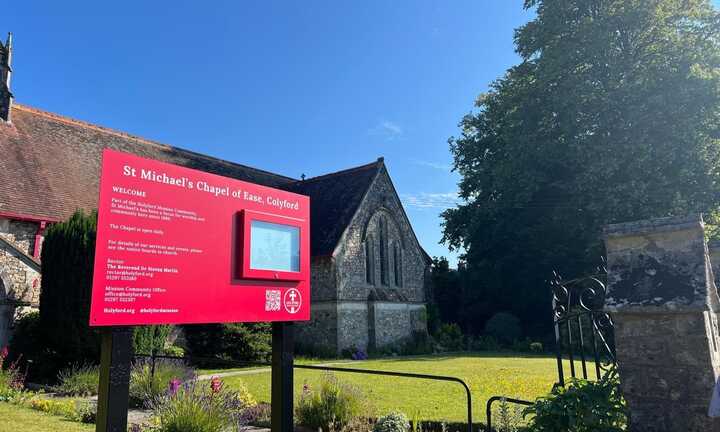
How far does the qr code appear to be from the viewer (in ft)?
17.2

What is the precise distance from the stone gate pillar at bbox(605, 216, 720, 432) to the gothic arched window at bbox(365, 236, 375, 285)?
20533mm

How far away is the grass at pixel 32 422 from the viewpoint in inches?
276

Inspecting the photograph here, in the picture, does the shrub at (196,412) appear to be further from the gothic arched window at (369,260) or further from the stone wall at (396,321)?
the gothic arched window at (369,260)

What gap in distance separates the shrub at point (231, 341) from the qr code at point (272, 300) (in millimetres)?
11862

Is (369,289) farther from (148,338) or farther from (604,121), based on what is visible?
(604,121)

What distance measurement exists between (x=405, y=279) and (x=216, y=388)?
20095 millimetres

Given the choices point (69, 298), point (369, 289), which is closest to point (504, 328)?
point (369, 289)

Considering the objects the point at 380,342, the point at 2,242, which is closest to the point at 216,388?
the point at 2,242

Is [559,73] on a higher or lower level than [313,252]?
higher

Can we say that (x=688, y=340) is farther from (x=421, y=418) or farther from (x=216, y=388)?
(x=216, y=388)

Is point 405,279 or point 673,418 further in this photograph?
point 405,279

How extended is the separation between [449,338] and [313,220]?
9.67 metres

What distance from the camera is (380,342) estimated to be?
23219 millimetres

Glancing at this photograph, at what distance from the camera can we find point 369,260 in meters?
24.4
